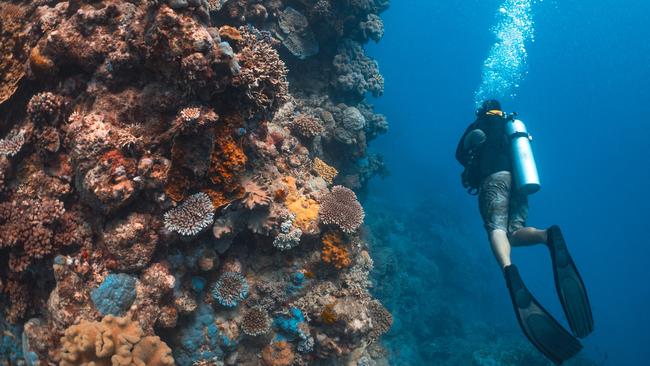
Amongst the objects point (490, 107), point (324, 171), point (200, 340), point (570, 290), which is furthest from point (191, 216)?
point (490, 107)

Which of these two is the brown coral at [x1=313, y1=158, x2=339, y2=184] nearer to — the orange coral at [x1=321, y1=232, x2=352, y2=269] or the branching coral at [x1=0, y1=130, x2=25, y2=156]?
the orange coral at [x1=321, y1=232, x2=352, y2=269]

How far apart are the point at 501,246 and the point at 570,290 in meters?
1.44

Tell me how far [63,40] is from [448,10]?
133 meters

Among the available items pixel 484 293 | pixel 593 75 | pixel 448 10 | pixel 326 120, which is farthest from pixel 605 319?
pixel 448 10

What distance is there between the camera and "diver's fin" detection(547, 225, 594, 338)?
681 centimetres

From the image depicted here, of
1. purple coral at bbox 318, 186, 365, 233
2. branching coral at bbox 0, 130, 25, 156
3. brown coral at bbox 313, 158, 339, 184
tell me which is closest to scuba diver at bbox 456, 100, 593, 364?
purple coral at bbox 318, 186, 365, 233

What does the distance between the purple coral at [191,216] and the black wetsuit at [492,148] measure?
6.99 m

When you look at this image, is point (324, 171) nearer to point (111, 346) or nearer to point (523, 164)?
point (523, 164)

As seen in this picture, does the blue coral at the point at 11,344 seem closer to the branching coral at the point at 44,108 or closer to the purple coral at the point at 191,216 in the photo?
the purple coral at the point at 191,216

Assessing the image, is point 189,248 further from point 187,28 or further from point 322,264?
point 187,28

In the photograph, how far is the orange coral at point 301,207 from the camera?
614 centimetres

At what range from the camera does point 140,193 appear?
173 inches

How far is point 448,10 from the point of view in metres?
116

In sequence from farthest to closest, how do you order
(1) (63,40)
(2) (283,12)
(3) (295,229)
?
1. (2) (283,12)
2. (3) (295,229)
3. (1) (63,40)
